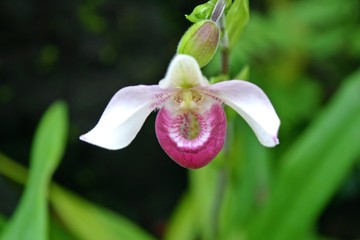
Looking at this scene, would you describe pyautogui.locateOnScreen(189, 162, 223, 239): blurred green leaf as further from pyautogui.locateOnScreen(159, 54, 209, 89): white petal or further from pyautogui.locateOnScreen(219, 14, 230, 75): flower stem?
pyautogui.locateOnScreen(159, 54, 209, 89): white petal

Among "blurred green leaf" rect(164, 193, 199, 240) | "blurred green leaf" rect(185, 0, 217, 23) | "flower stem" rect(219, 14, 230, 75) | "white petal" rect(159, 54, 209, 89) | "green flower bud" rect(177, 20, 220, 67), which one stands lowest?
"blurred green leaf" rect(164, 193, 199, 240)

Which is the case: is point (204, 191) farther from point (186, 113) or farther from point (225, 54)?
point (186, 113)

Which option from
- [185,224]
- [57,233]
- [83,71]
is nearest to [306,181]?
[185,224]

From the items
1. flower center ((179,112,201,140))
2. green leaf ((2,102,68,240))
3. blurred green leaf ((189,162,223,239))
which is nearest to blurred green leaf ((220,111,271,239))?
blurred green leaf ((189,162,223,239))

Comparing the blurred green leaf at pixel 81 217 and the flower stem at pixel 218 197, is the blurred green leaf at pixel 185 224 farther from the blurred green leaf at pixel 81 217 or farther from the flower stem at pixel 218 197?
the flower stem at pixel 218 197

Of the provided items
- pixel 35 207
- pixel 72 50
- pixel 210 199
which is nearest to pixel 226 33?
pixel 35 207

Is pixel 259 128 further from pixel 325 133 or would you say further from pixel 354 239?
pixel 354 239
